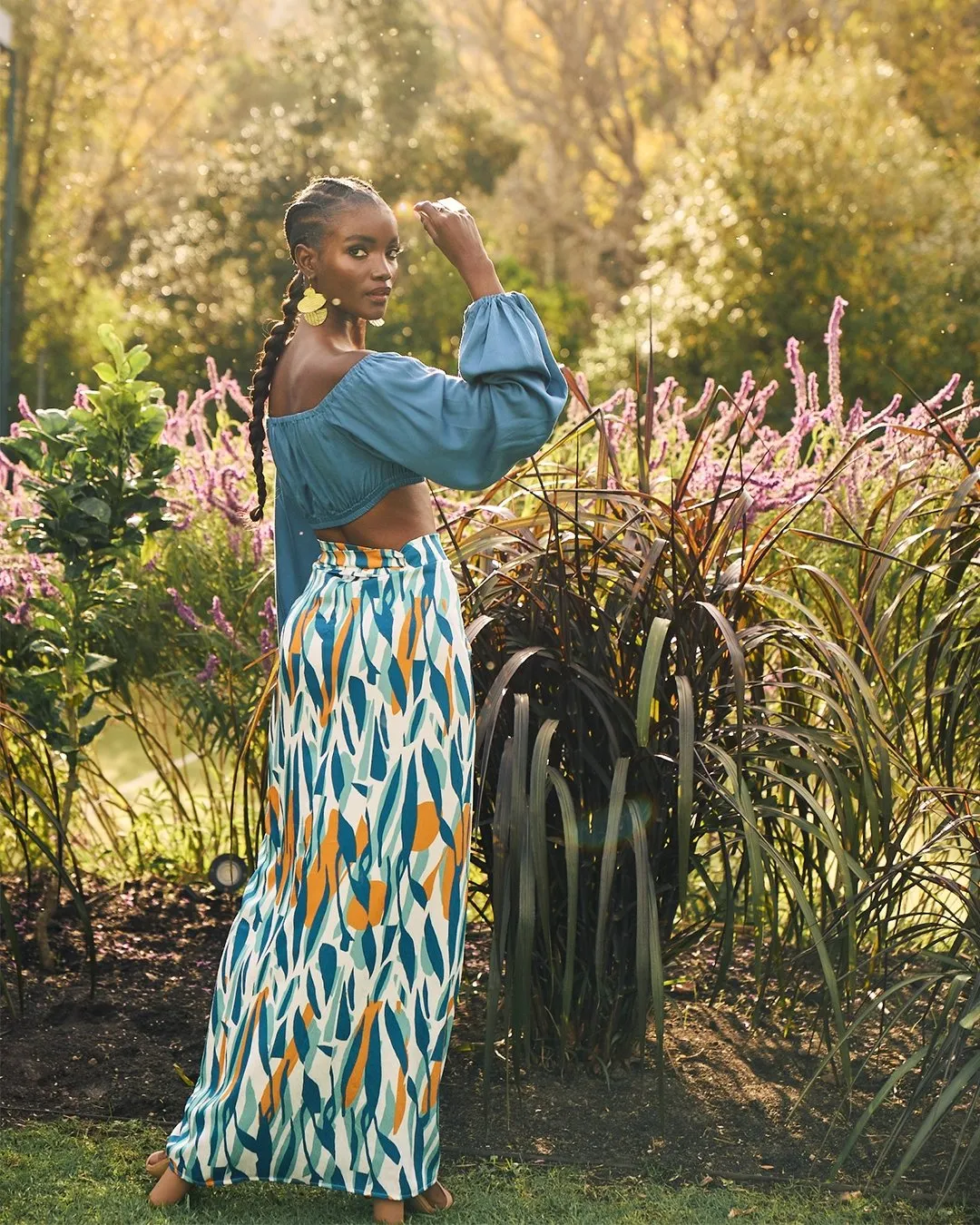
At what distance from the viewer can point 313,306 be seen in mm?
2371

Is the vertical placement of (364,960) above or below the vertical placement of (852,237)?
below

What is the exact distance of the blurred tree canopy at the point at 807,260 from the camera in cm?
1084

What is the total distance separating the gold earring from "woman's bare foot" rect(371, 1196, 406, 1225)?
54.6 inches

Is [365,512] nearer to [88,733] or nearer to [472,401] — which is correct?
[472,401]

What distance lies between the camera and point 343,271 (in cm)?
233

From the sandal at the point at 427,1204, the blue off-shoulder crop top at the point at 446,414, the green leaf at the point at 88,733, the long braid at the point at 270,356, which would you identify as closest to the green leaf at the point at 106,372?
the green leaf at the point at 88,733

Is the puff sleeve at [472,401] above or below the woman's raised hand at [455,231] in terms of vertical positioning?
below

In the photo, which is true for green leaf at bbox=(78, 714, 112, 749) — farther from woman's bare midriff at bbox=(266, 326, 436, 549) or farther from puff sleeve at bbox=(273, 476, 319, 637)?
woman's bare midriff at bbox=(266, 326, 436, 549)

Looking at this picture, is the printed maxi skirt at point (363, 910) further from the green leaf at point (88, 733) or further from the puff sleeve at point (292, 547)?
the green leaf at point (88, 733)

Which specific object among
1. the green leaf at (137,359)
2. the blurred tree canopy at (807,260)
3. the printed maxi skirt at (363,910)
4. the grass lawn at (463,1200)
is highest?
the blurred tree canopy at (807,260)

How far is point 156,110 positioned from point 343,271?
18.7m

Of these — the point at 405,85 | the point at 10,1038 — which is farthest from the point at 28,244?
the point at 10,1038

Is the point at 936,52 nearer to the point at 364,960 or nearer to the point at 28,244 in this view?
the point at 28,244

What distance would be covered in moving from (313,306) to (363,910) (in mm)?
947
